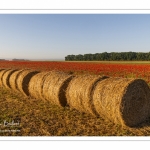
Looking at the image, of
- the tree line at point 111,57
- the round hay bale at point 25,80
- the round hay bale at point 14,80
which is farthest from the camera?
the tree line at point 111,57

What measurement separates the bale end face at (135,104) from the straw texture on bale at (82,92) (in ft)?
3.36

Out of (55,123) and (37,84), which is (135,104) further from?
(37,84)

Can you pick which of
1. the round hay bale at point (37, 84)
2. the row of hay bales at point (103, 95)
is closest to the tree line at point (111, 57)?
the round hay bale at point (37, 84)

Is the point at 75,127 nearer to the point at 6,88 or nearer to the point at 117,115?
the point at 117,115

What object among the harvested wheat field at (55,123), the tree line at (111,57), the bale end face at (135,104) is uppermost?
the tree line at (111,57)

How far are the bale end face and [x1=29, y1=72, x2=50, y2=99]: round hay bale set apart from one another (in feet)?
12.3

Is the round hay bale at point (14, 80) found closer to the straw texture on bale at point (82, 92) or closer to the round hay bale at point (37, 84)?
the round hay bale at point (37, 84)

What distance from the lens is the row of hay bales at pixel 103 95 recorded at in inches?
249

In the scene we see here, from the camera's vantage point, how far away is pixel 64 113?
7746 mm

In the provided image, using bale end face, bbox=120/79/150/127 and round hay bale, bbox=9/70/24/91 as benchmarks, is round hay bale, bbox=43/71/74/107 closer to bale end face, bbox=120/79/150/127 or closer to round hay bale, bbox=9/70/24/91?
bale end face, bbox=120/79/150/127

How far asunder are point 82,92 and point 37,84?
2.73 metres

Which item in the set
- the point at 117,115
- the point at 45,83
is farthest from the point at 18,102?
the point at 117,115

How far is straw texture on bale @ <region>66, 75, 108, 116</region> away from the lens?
702 cm
